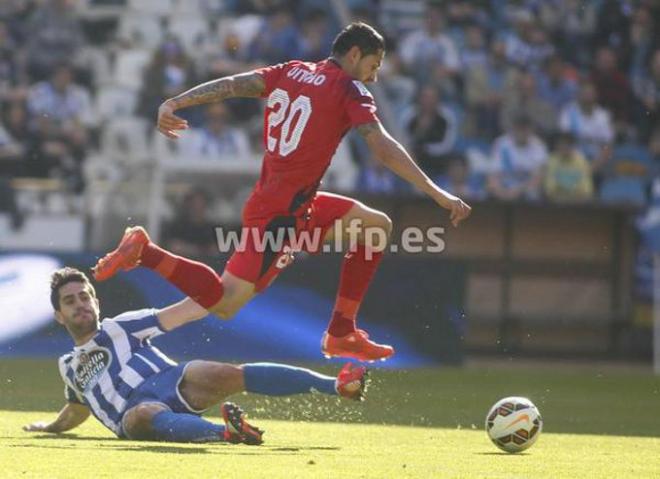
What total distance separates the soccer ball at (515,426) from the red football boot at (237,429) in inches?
50.2

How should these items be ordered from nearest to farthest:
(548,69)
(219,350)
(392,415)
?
1. (392,415)
2. (219,350)
3. (548,69)

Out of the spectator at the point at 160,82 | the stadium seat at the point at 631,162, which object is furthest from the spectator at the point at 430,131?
the spectator at the point at 160,82

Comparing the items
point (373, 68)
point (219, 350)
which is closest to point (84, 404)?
point (373, 68)

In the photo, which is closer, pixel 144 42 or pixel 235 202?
pixel 235 202

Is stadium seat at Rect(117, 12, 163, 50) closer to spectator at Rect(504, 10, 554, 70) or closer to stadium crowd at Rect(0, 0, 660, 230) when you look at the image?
stadium crowd at Rect(0, 0, 660, 230)

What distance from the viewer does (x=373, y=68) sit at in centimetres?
911

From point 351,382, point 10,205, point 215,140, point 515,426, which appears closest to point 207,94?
point 351,382

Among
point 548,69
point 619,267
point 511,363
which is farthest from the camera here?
point 548,69

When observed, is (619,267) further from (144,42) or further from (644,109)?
(144,42)

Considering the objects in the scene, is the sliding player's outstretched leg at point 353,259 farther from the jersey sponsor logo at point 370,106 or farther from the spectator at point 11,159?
the spectator at point 11,159

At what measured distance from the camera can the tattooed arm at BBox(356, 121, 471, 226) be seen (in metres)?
8.55

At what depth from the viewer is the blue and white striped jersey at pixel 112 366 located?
8.43 meters

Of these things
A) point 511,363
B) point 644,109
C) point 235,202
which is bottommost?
point 511,363

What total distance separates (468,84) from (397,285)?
4825mm
